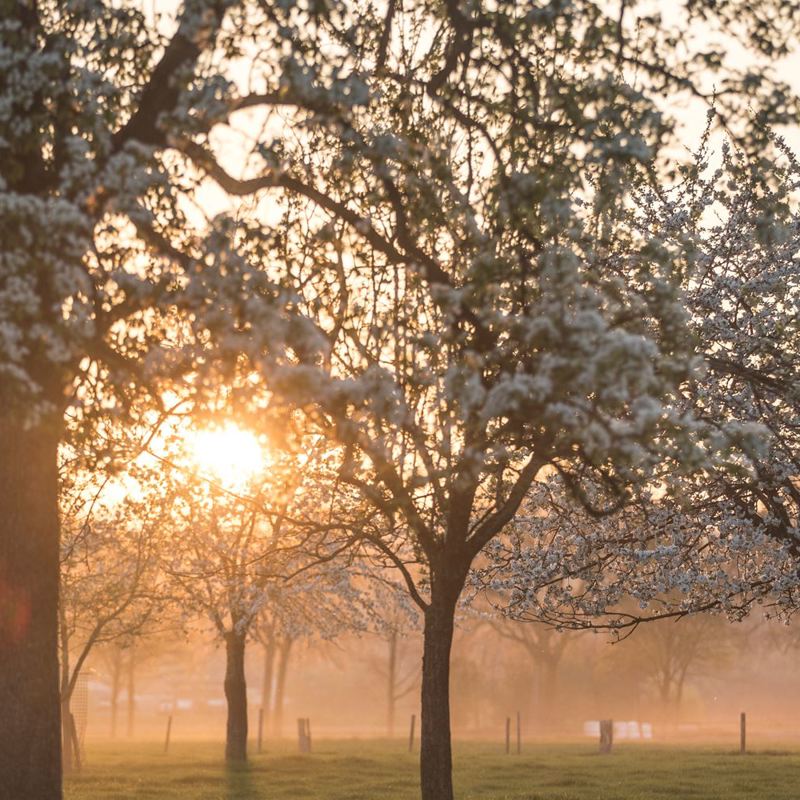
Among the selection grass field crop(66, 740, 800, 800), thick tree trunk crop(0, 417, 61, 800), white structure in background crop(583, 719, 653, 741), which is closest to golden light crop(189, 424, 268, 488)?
thick tree trunk crop(0, 417, 61, 800)

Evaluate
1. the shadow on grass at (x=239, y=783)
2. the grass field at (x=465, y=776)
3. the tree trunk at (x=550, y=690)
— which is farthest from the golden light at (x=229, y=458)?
the tree trunk at (x=550, y=690)

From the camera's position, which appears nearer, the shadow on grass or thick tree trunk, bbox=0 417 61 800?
thick tree trunk, bbox=0 417 61 800

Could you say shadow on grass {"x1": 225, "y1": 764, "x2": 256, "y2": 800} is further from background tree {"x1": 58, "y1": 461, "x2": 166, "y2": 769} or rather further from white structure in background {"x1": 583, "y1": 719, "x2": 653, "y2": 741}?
white structure in background {"x1": 583, "y1": 719, "x2": 653, "y2": 741}

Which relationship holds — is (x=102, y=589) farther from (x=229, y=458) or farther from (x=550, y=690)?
(x=550, y=690)

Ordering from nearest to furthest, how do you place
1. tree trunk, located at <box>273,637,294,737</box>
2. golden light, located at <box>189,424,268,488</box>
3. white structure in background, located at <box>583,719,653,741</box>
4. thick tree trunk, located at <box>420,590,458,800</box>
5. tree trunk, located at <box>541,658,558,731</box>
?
thick tree trunk, located at <box>420,590,458,800</box>
golden light, located at <box>189,424,268,488</box>
tree trunk, located at <box>273,637,294,737</box>
tree trunk, located at <box>541,658,558,731</box>
white structure in background, located at <box>583,719,653,741</box>

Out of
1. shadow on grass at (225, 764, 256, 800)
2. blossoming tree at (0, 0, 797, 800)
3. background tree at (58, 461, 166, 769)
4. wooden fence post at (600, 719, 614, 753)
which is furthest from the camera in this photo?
wooden fence post at (600, 719, 614, 753)

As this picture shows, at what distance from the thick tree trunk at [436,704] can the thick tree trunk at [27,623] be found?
721 cm

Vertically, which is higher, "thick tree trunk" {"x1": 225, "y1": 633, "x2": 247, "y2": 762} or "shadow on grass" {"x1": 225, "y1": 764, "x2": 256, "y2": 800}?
"thick tree trunk" {"x1": 225, "y1": 633, "x2": 247, "y2": 762}

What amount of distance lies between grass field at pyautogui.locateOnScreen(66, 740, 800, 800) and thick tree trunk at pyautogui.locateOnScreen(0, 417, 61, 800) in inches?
664

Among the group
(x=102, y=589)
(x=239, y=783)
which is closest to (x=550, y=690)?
(x=102, y=589)

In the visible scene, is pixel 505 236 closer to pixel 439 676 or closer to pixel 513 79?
pixel 513 79

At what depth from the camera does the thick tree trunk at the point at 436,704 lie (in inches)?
661

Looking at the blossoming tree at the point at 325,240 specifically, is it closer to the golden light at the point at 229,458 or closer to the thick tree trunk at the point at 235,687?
the golden light at the point at 229,458

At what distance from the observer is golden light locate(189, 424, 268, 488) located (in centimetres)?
1725
